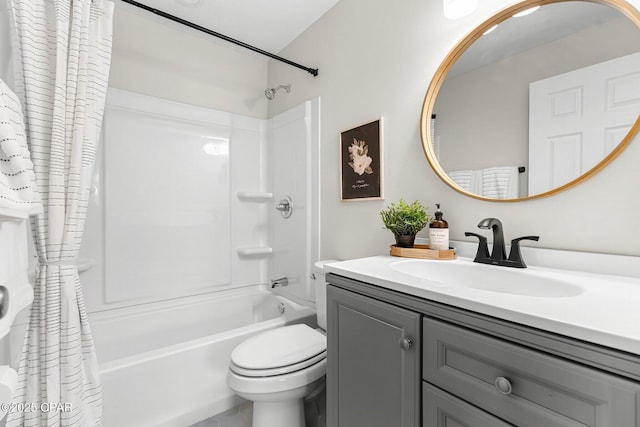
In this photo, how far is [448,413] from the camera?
0.68m

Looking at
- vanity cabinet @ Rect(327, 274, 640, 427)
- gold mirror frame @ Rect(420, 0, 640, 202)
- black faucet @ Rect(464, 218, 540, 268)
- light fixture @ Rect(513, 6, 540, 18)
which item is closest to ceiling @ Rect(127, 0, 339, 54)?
gold mirror frame @ Rect(420, 0, 640, 202)

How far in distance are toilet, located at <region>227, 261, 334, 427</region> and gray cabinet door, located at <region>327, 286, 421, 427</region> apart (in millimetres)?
231

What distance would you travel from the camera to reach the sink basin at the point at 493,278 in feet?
2.68

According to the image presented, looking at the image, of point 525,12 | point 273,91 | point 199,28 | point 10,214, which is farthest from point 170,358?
point 525,12

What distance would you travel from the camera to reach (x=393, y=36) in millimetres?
1472

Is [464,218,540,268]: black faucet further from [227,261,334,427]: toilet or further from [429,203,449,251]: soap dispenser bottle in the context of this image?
[227,261,334,427]: toilet

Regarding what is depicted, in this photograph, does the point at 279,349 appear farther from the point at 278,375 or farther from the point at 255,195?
the point at 255,195

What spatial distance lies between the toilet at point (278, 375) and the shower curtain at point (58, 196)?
22.0 inches

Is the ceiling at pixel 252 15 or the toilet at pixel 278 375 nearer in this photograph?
the toilet at pixel 278 375

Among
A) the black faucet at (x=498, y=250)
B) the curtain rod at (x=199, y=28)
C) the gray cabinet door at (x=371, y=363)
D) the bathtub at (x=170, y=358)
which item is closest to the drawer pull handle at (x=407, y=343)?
the gray cabinet door at (x=371, y=363)

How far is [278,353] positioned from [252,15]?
2.07 metres

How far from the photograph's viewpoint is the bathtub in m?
1.28

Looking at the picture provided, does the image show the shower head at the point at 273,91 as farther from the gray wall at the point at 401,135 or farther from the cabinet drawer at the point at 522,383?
the cabinet drawer at the point at 522,383

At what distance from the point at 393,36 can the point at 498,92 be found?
2.12 feet
